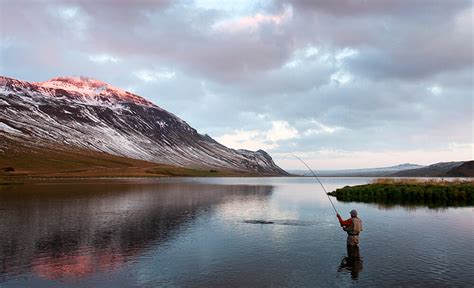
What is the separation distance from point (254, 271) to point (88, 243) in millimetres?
15197

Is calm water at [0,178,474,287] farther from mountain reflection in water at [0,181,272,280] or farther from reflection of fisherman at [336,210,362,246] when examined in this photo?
reflection of fisherman at [336,210,362,246]

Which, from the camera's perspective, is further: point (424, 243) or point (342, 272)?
point (424, 243)

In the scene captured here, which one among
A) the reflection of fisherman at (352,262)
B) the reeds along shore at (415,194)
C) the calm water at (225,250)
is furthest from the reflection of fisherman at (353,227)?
the reeds along shore at (415,194)

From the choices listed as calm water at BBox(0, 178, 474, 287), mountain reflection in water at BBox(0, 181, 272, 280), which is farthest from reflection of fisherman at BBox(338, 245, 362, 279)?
mountain reflection in water at BBox(0, 181, 272, 280)

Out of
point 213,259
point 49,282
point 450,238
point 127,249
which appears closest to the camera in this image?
point 49,282

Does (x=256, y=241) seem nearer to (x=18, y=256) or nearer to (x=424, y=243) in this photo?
(x=424, y=243)

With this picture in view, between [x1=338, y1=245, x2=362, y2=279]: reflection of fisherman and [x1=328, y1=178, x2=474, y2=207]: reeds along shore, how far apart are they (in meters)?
39.9

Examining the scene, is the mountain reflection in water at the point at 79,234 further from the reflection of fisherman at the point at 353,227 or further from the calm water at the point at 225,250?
the reflection of fisherman at the point at 353,227

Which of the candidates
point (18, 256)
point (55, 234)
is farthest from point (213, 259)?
point (55, 234)

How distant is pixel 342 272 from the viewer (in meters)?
24.8

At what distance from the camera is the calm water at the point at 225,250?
23203mm

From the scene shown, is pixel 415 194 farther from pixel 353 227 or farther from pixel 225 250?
pixel 225 250

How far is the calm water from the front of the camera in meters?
23.2

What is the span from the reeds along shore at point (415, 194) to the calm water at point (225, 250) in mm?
18833
